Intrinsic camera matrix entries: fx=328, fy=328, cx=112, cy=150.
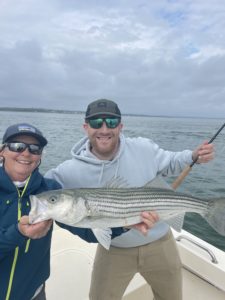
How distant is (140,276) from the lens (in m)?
4.73

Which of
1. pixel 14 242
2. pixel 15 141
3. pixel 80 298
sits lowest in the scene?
pixel 80 298

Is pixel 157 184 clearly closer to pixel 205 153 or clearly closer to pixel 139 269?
pixel 205 153

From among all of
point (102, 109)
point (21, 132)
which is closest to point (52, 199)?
point (21, 132)

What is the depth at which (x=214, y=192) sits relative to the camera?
13.7 metres

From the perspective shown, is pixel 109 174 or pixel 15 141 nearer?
pixel 15 141

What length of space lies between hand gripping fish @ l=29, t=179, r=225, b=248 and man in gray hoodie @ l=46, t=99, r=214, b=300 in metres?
0.44

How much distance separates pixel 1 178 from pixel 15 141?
0.38 metres

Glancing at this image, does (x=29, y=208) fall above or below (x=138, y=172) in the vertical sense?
below

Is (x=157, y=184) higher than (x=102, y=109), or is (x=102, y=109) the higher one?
(x=102, y=109)

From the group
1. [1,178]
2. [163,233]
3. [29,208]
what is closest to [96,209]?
[29,208]

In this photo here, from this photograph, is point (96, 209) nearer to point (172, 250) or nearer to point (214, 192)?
point (172, 250)

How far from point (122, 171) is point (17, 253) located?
1501 millimetres

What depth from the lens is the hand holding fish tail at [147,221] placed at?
3227 mm

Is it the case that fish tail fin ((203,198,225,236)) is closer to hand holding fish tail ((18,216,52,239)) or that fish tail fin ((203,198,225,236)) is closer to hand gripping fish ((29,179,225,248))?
hand gripping fish ((29,179,225,248))
